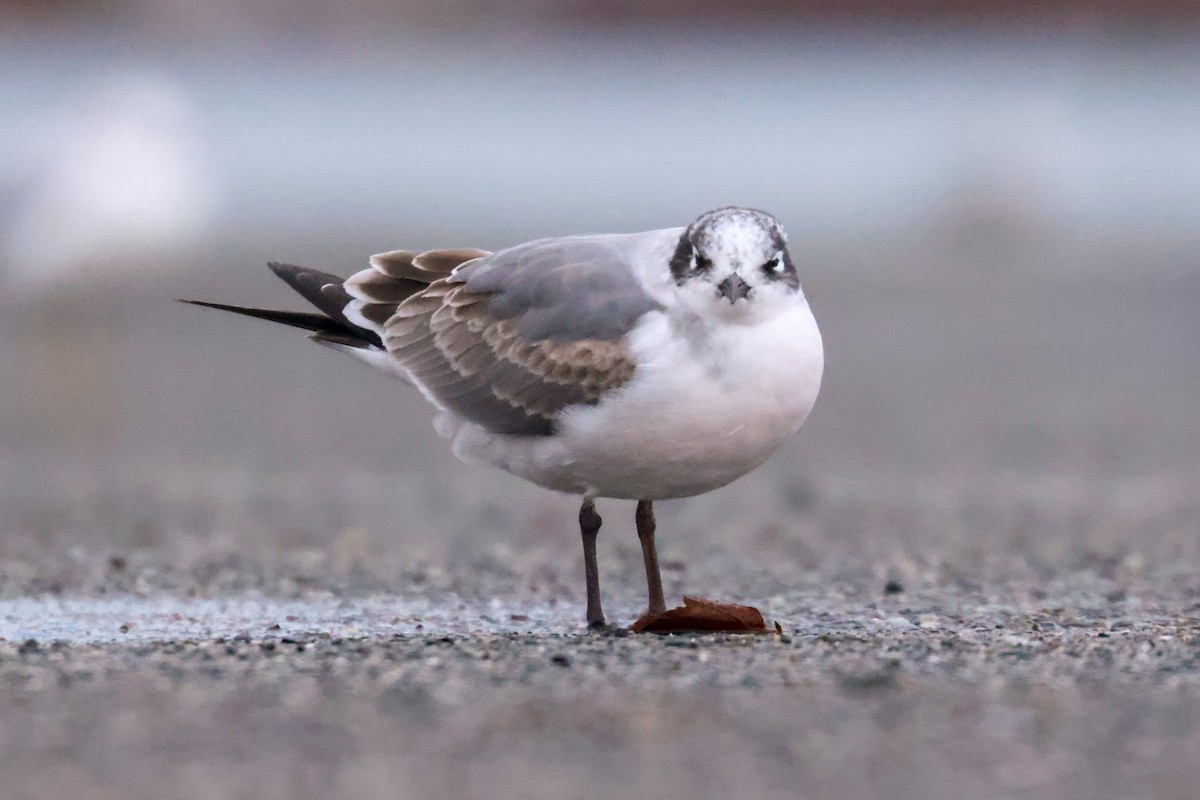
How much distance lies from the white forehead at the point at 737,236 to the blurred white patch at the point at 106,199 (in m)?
7.22

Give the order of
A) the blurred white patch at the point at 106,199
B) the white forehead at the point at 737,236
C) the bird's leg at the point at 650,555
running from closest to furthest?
1. the white forehead at the point at 737,236
2. the bird's leg at the point at 650,555
3. the blurred white patch at the point at 106,199

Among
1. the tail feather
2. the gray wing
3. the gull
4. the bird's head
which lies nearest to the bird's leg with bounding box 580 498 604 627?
the gull

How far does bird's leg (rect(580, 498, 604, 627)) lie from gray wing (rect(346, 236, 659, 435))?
29 centimetres

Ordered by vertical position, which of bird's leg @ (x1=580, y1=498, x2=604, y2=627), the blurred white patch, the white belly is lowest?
bird's leg @ (x1=580, y1=498, x2=604, y2=627)

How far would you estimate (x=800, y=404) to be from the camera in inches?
206

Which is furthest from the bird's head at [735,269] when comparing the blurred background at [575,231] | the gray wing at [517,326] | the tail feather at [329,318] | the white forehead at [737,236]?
the blurred background at [575,231]

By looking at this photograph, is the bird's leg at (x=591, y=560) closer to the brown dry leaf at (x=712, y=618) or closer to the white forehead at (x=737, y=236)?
the brown dry leaf at (x=712, y=618)

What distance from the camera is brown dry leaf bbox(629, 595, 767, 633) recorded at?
523cm

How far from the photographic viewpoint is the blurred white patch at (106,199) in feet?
38.6

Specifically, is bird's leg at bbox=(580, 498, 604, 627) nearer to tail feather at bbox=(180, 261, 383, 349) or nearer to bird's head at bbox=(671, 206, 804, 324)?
bird's head at bbox=(671, 206, 804, 324)

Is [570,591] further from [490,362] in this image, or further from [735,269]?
[735,269]

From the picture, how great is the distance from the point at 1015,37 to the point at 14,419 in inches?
815

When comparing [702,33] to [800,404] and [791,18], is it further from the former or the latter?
[800,404]

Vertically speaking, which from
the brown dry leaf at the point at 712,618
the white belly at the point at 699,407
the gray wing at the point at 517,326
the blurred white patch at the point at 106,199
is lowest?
the brown dry leaf at the point at 712,618
